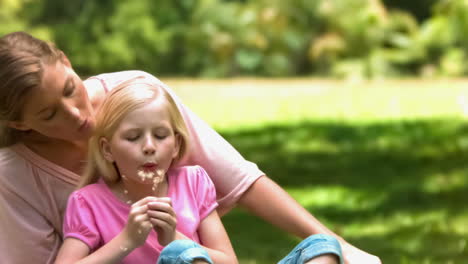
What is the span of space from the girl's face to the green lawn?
204 centimetres

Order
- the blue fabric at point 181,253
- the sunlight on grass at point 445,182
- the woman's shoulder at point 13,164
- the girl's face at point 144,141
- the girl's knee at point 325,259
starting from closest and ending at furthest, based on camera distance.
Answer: the blue fabric at point 181,253 → the girl's knee at point 325,259 → the girl's face at point 144,141 → the woman's shoulder at point 13,164 → the sunlight on grass at point 445,182

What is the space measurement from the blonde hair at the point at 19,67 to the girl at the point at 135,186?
218mm

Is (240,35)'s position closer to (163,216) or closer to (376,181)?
(376,181)

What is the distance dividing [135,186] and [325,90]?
9028mm

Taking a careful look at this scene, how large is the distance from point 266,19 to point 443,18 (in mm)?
2510

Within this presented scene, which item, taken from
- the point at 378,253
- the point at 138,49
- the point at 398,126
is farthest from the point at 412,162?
the point at 138,49

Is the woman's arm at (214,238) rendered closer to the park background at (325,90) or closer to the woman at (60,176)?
the woman at (60,176)

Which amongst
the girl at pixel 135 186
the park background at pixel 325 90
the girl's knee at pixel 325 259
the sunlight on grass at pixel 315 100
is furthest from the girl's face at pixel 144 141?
the sunlight on grass at pixel 315 100

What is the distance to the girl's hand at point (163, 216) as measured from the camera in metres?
2.51

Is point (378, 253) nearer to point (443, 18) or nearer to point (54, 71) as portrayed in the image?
point (54, 71)

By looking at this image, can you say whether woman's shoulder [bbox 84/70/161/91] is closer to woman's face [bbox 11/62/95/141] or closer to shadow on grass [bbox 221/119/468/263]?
woman's face [bbox 11/62/95/141]

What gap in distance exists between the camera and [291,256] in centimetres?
269

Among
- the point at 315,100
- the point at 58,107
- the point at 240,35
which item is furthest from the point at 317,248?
the point at 240,35

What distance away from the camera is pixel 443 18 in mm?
13219
